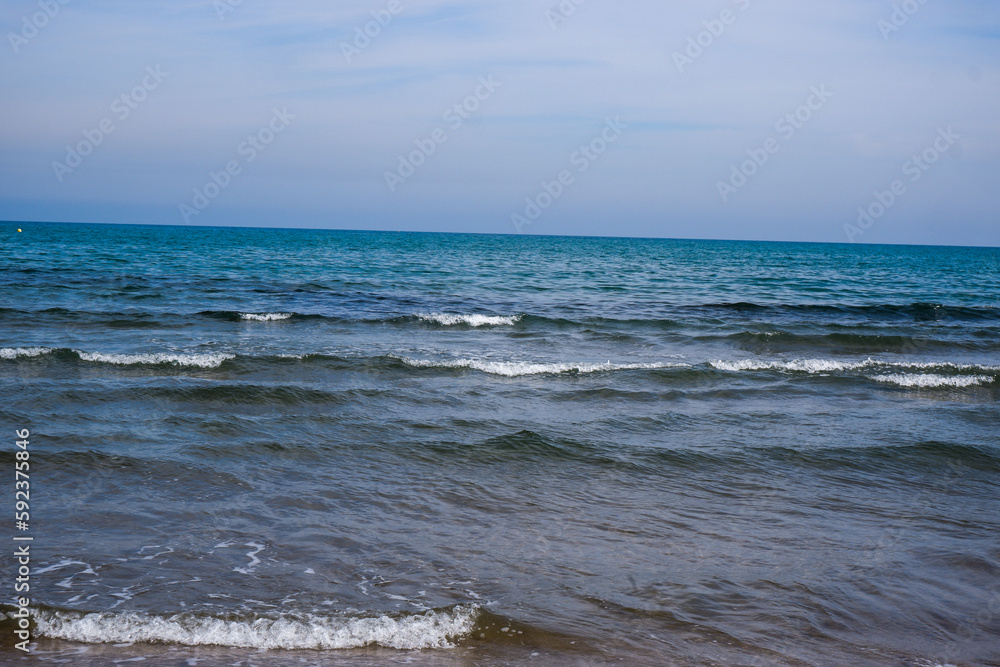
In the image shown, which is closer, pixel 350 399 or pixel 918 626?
pixel 918 626

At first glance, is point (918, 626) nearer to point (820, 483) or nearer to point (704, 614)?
point (704, 614)

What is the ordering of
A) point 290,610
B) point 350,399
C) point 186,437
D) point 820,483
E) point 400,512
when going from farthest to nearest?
point 350,399 < point 186,437 < point 820,483 < point 400,512 < point 290,610

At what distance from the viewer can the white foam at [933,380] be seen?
12.9 metres

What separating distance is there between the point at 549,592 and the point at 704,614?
1034 mm

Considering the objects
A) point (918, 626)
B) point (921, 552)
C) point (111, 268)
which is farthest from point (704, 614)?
point (111, 268)

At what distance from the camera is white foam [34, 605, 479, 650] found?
427 centimetres

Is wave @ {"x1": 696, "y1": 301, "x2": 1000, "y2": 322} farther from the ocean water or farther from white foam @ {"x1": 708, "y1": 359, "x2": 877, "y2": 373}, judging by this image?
white foam @ {"x1": 708, "y1": 359, "x2": 877, "y2": 373}

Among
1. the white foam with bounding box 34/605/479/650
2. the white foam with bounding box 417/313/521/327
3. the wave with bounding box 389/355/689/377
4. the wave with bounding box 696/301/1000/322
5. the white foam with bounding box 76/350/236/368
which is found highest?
the wave with bounding box 696/301/1000/322

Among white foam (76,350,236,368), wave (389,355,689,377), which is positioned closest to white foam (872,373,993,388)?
wave (389,355,689,377)

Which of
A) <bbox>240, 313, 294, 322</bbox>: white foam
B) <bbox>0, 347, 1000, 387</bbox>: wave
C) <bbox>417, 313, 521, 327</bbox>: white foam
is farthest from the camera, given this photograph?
<bbox>417, 313, 521, 327</bbox>: white foam

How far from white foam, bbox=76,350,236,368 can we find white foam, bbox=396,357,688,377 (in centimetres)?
335

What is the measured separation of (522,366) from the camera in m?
13.3

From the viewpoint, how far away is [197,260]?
3950 cm

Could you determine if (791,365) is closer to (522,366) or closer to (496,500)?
(522,366)
